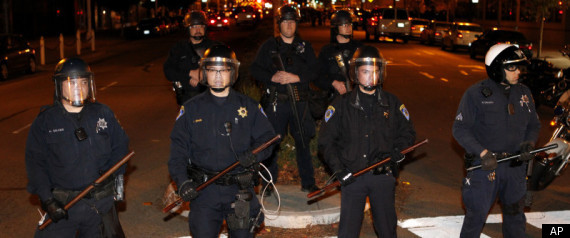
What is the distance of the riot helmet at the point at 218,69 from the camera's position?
469 centimetres

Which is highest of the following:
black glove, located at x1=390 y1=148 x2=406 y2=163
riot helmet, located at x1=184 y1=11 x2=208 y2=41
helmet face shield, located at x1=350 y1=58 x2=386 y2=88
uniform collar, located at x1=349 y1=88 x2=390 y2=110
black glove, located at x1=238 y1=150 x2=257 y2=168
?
riot helmet, located at x1=184 y1=11 x2=208 y2=41

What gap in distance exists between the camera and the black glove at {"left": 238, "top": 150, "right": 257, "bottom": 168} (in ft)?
14.6

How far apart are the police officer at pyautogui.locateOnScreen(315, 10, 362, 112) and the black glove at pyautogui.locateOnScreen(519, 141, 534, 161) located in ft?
8.29

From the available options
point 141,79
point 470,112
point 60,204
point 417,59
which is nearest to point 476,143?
point 470,112

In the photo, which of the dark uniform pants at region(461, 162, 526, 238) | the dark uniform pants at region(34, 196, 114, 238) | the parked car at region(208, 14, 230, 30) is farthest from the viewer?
the parked car at region(208, 14, 230, 30)

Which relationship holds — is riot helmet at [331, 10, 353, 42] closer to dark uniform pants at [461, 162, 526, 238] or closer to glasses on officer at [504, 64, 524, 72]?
glasses on officer at [504, 64, 524, 72]

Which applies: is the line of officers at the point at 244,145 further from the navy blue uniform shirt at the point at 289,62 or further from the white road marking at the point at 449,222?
the navy blue uniform shirt at the point at 289,62

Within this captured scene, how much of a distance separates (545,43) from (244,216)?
41.0 metres

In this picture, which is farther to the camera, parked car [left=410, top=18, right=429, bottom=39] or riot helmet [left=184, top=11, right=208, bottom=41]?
parked car [left=410, top=18, right=429, bottom=39]

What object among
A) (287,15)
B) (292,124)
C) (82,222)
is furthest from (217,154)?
(287,15)

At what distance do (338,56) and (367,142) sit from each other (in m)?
2.68

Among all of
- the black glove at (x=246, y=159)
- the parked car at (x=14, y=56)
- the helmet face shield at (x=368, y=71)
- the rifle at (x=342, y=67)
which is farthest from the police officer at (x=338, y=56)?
the parked car at (x=14, y=56)

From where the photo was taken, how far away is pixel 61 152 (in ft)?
14.5

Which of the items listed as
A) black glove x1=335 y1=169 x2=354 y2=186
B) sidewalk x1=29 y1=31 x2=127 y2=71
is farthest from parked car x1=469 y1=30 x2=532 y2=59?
black glove x1=335 y1=169 x2=354 y2=186
